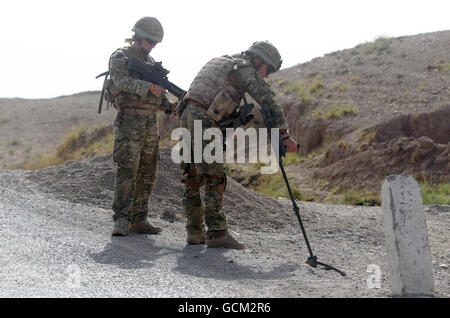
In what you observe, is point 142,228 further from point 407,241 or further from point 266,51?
point 407,241

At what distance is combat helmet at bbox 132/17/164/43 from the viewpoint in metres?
5.96

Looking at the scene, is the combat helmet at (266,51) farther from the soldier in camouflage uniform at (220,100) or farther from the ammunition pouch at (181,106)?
the ammunition pouch at (181,106)

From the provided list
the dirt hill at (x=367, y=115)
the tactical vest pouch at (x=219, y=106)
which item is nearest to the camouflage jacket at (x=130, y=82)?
the tactical vest pouch at (x=219, y=106)

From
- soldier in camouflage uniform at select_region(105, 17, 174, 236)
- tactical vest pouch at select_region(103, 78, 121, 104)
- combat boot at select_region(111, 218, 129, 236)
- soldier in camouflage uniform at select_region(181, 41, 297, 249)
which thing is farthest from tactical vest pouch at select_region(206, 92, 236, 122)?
A: combat boot at select_region(111, 218, 129, 236)

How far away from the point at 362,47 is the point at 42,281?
2586 cm

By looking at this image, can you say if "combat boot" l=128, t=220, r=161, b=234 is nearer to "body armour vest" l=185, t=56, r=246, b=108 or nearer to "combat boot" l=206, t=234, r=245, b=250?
"combat boot" l=206, t=234, r=245, b=250

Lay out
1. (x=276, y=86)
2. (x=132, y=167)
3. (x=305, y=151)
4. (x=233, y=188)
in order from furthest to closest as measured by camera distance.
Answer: (x=276, y=86)
(x=305, y=151)
(x=233, y=188)
(x=132, y=167)

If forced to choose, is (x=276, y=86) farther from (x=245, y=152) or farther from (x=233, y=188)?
(x=233, y=188)

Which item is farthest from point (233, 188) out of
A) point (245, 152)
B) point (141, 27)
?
point (245, 152)

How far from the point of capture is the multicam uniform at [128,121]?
229 inches

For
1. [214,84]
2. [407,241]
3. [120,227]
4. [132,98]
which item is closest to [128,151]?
[132,98]

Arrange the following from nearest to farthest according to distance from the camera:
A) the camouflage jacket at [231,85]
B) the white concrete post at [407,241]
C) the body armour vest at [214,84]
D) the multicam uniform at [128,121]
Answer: the white concrete post at [407,241] → the camouflage jacket at [231,85] → the body armour vest at [214,84] → the multicam uniform at [128,121]

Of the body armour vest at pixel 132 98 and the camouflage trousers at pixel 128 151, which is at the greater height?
the body armour vest at pixel 132 98

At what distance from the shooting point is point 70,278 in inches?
167
